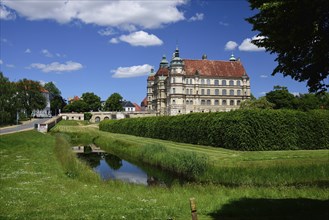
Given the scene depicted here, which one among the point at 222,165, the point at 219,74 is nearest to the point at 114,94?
the point at 219,74

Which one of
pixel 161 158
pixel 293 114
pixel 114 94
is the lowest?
pixel 161 158

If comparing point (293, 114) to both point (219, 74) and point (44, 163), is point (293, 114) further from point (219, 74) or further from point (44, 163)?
point (219, 74)

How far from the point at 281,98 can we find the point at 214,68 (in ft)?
87.2

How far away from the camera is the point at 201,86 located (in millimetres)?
108438

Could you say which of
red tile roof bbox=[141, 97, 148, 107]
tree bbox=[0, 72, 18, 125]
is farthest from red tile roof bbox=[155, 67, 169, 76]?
red tile roof bbox=[141, 97, 148, 107]

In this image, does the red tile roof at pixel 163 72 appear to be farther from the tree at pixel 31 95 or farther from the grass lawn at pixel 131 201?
the grass lawn at pixel 131 201

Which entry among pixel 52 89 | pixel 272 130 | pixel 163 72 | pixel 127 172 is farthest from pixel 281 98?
pixel 52 89

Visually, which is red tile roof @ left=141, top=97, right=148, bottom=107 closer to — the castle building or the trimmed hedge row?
the castle building

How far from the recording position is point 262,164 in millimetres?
21000

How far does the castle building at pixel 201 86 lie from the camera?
343 ft

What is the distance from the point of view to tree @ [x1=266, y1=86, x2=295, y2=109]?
90.9 meters

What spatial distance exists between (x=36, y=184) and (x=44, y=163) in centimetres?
770

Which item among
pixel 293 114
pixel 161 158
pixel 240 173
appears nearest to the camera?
pixel 240 173

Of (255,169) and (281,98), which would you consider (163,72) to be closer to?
(281,98)
